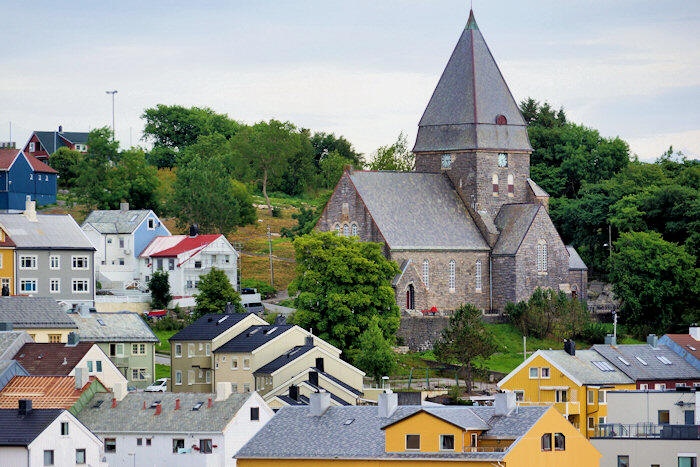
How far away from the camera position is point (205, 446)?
62.4m

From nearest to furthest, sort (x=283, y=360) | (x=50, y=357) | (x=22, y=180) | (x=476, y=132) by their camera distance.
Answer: (x=50, y=357) < (x=283, y=360) < (x=476, y=132) < (x=22, y=180)

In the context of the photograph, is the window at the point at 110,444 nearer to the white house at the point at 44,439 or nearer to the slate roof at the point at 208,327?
the white house at the point at 44,439

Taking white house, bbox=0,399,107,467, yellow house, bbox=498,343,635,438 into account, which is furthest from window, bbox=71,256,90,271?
white house, bbox=0,399,107,467

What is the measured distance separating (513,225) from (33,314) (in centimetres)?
3665

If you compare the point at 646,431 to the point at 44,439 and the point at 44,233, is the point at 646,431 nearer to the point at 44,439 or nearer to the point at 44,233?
the point at 44,439

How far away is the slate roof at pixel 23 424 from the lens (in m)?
56.3

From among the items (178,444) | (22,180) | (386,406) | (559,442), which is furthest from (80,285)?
(559,442)

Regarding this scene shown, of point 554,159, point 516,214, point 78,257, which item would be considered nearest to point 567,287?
point 516,214

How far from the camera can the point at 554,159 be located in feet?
416

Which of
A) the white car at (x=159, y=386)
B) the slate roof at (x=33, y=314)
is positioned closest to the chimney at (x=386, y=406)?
the white car at (x=159, y=386)

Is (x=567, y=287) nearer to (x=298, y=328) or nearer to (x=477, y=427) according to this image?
(x=298, y=328)

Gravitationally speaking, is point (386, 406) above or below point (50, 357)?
below

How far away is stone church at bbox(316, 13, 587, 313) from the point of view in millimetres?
103938

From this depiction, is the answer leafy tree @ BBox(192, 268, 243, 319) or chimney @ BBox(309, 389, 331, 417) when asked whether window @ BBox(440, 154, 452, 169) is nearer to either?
leafy tree @ BBox(192, 268, 243, 319)
